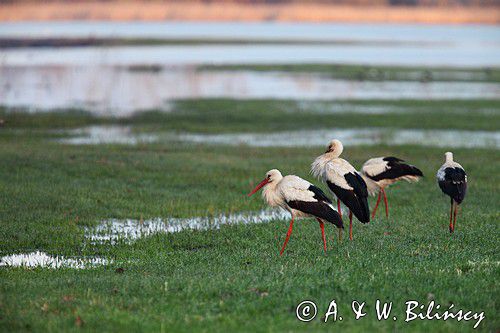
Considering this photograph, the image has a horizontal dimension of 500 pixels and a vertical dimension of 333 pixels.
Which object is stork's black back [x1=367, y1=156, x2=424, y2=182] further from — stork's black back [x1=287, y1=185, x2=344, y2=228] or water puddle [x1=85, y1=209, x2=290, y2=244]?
stork's black back [x1=287, y1=185, x2=344, y2=228]

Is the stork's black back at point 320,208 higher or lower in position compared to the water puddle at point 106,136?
higher

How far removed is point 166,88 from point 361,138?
20413mm

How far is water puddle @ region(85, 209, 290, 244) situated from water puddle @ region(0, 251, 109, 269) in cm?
121

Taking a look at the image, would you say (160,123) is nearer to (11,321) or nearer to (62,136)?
(62,136)

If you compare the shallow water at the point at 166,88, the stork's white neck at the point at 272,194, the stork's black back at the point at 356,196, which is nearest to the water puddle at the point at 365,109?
the shallow water at the point at 166,88

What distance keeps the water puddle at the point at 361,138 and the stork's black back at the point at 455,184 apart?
1383 cm

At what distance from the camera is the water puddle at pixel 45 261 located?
44.4 feet

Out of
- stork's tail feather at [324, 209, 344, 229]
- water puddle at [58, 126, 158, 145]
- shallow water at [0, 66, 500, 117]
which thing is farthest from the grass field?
shallow water at [0, 66, 500, 117]

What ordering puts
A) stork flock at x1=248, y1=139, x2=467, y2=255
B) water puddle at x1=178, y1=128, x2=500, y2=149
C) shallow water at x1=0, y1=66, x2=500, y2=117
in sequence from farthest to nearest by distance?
shallow water at x1=0, y1=66, x2=500, y2=117, water puddle at x1=178, y1=128, x2=500, y2=149, stork flock at x1=248, y1=139, x2=467, y2=255

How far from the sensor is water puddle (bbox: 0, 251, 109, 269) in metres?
13.5

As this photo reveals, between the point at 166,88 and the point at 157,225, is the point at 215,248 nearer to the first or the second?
the point at 157,225

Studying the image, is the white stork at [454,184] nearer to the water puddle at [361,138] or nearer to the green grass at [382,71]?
the water puddle at [361,138]

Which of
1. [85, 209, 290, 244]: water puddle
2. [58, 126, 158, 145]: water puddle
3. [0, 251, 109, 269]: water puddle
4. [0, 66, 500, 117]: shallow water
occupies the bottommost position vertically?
[0, 66, 500, 117]: shallow water

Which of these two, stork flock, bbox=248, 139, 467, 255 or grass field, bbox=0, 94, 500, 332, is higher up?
stork flock, bbox=248, 139, 467, 255
